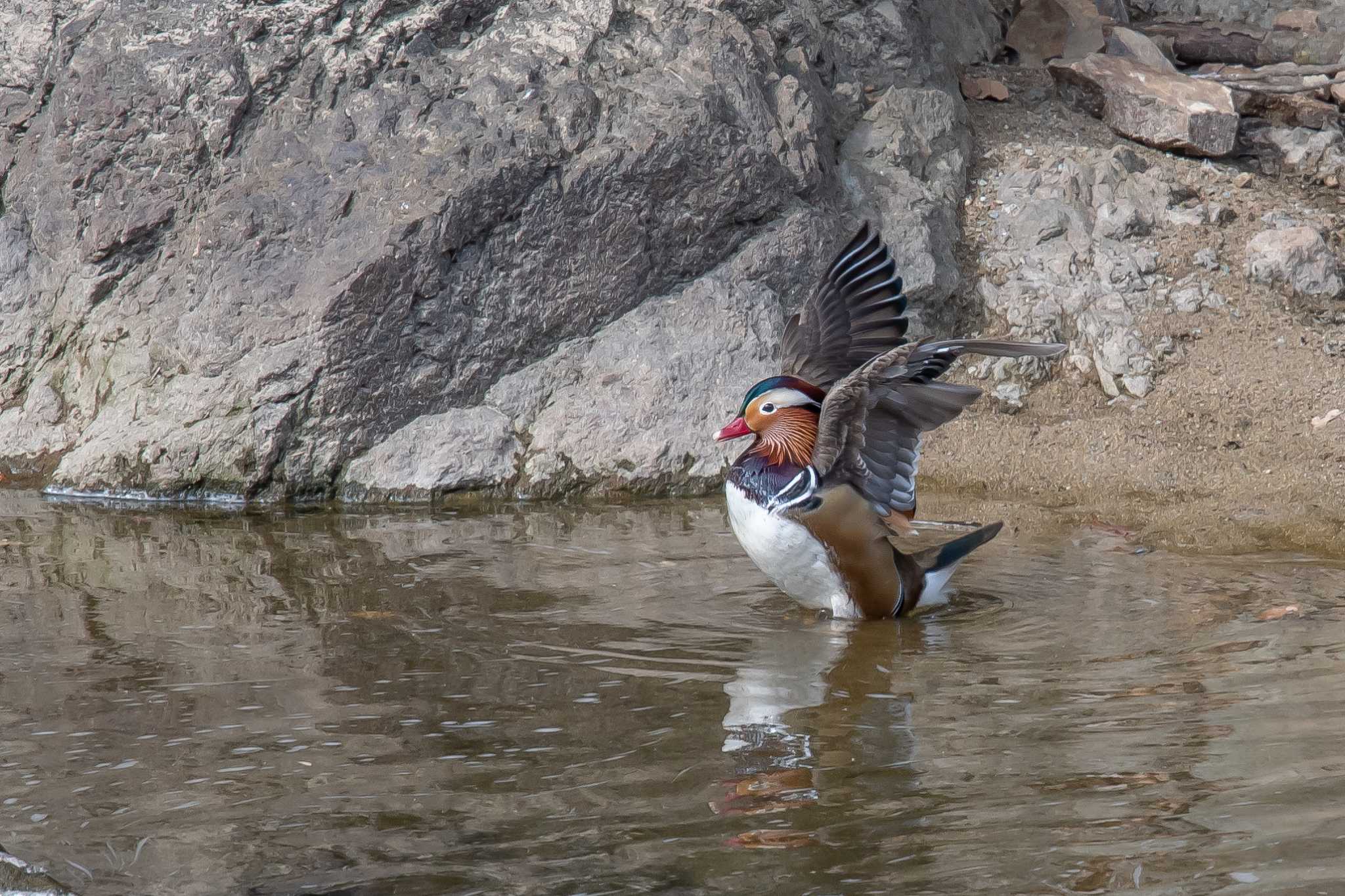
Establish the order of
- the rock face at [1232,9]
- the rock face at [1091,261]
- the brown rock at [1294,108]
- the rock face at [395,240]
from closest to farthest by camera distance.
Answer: the rock face at [395,240] → the rock face at [1091,261] → the brown rock at [1294,108] → the rock face at [1232,9]

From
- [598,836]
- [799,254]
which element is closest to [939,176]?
[799,254]

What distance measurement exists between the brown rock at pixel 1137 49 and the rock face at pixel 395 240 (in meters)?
2.37

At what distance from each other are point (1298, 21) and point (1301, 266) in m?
3.18

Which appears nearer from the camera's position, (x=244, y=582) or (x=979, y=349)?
(x=979, y=349)

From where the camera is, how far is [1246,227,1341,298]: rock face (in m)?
7.52

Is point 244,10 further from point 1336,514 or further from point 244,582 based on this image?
point 1336,514

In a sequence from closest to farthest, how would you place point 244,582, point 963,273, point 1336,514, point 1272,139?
point 244,582 → point 1336,514 → point 963,273 → point 1272,139

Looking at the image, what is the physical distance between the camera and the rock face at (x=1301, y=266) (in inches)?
296

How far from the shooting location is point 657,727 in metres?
3.53

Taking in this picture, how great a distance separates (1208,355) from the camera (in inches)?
287

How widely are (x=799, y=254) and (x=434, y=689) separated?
426 centimetres

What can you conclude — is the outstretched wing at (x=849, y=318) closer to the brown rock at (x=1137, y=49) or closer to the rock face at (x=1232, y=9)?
the brown rock at (x=1137, y=49)

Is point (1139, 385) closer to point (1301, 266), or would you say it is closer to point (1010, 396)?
point (1010, 396)

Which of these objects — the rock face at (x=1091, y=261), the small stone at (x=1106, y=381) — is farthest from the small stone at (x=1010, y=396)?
the small stone at (x=1106, y=381)
